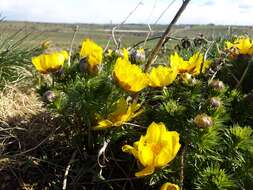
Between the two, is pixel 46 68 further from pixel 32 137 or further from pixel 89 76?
pixel 32 137

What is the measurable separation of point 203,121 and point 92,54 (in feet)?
1.64

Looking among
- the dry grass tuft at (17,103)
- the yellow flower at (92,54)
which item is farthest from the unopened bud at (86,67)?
the dry grass tuft at (17,103)

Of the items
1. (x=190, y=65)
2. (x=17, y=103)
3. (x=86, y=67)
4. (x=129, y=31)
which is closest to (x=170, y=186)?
(x=86, y=67)

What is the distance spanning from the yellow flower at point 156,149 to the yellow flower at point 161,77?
0.27 metres

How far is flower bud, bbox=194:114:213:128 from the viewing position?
4.90 feet

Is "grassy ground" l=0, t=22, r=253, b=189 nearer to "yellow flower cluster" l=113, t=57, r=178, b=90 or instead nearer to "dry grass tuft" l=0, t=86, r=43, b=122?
"dry grass tuft" l=0, t=86, r=43, b=122

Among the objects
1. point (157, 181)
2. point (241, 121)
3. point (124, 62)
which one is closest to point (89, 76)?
point (124, 62)

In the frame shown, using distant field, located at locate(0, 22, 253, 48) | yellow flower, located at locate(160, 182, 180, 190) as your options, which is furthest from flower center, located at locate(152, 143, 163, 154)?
distant field, located at locate(0, 22, 253, 48)

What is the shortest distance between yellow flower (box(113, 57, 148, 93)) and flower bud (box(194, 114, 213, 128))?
24 centimetres

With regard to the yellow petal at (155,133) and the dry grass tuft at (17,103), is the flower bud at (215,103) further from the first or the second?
the dry grass tuft at (17,103)

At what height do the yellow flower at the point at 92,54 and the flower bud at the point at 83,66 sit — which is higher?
the yellow flower at the point at 92,54

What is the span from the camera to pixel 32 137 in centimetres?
210

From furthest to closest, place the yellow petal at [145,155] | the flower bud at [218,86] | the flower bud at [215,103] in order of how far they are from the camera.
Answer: the flower bud at [218,86]
the flower bud at [215,103]
the yellow petal at [145,155]

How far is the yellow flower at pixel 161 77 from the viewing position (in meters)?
1.72
